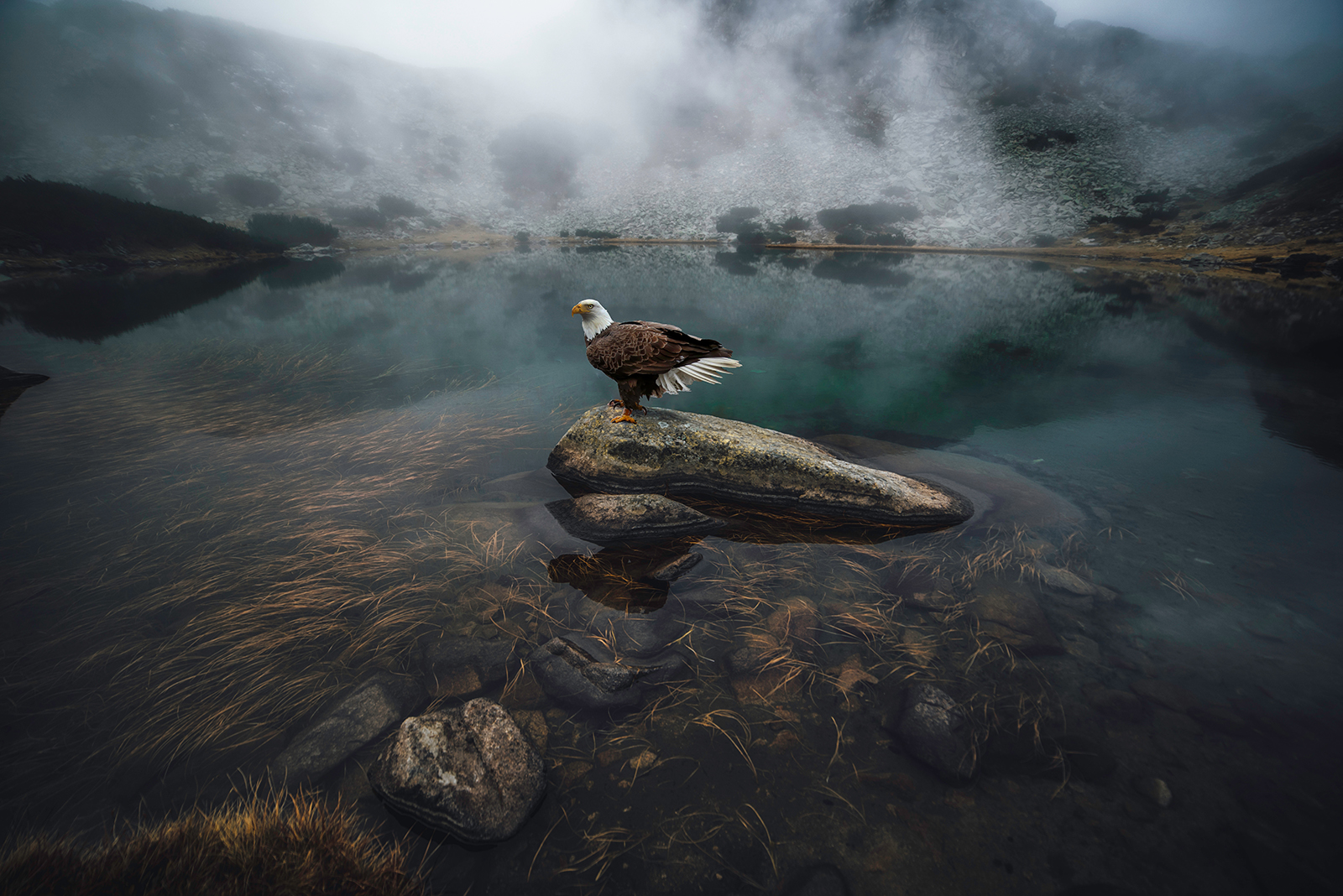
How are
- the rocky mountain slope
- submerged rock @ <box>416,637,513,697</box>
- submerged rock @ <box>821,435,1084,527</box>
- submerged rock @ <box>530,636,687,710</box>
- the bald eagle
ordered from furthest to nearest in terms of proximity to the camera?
the rocky mountain slope < submerged rock @ <box>821,435,1084,527</box> < the bald eagle < submerged rock @ <box>416,637,513,697</box> < submerged rock @ <box>530,636,687,710</box>

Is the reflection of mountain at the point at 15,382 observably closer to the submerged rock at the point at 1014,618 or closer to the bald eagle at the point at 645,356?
the bald eagle at the point at 645,356

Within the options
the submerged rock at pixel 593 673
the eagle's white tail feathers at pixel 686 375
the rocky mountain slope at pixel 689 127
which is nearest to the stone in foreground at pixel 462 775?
the submerged rock at pixel 593 673

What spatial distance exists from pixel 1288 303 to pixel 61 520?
45939 millimetres

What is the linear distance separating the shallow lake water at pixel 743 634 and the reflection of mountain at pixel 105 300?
1082 cm

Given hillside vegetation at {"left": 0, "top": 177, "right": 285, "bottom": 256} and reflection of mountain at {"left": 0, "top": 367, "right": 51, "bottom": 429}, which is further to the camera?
hillside vegetation at {"left": 0, "top": 177, "right": 285, "bottom": 256}

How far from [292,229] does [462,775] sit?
328 ft

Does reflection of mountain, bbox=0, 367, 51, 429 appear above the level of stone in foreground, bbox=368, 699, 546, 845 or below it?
above

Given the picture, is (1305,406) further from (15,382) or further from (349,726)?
(15,382)

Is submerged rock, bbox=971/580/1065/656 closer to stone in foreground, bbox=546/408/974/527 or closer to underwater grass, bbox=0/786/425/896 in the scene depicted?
stone in foreground, bbox=546/408/974/527

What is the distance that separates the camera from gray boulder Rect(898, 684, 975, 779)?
3160 millimetres

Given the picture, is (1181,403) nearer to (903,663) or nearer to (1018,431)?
(1018,431)

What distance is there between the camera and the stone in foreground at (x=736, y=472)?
5926mm

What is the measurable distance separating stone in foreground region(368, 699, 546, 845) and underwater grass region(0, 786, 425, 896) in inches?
10.1

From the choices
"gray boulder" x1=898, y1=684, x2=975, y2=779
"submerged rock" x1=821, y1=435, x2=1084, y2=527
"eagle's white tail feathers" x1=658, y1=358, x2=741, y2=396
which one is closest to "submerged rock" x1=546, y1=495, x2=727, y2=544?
"eagle's white tail feathers" x1=658, y1=358, x2=741, y2=396
